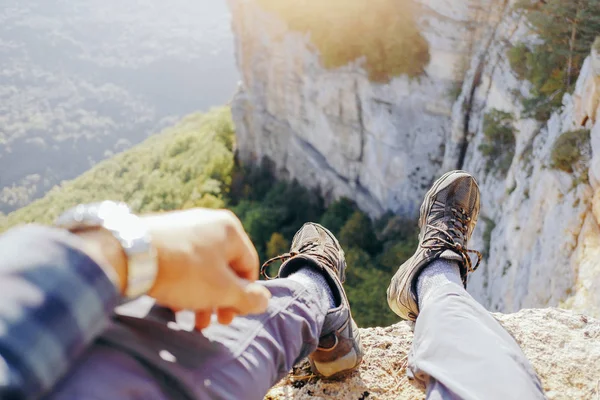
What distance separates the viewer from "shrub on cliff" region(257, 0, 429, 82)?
12.2m

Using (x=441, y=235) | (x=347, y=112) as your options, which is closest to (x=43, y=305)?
(x=441, y=235)

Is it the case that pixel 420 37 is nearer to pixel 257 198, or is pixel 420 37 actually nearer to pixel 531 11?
pixel 531 11

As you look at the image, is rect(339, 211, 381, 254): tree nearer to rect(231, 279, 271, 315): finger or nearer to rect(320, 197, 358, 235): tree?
rect(320, 197, 358, 235): tree

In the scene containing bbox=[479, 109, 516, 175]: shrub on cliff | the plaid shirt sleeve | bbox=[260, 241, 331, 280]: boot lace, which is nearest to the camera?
the plaid shirt sleeve

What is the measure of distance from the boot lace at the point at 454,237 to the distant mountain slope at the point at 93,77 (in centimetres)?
4955

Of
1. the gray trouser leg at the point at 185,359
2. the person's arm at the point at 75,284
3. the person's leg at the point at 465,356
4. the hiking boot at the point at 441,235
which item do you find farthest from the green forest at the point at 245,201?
the person's arm at the point at 75,284

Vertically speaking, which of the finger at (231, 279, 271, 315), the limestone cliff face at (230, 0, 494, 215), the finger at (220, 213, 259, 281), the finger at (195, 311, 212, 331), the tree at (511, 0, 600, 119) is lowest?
the limestone cliff face at (230, 0, 494, 215)

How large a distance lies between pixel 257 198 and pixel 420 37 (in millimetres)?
13042

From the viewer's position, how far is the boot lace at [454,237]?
268 centimetres

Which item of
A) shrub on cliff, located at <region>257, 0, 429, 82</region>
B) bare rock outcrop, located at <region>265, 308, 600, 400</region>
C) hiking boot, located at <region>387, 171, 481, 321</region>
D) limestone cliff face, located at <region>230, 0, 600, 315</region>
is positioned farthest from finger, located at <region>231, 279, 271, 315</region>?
shrub on cliff, located at <region>257, 0, 429, 82</region>

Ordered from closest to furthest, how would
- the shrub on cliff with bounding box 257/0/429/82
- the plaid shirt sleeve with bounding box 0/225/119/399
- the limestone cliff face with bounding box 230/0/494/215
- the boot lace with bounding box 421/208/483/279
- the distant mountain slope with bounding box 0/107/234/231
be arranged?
the plaid shirt sleeve with bounding box 0/225/119/399 → the boot lace with bounding box 421/208/483/279 → the limestone cliff face with bounding box 230/0/494/215 → the shrub on cliff with bounding box 257/0/429/82 → the distant mountain slope with bounding box 0/107/234/231

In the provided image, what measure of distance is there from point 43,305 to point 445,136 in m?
13.0

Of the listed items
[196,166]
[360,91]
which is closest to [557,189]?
[360,91]

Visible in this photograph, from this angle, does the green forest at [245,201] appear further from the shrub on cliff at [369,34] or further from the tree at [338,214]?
the shrub on cliff at [369,34]
